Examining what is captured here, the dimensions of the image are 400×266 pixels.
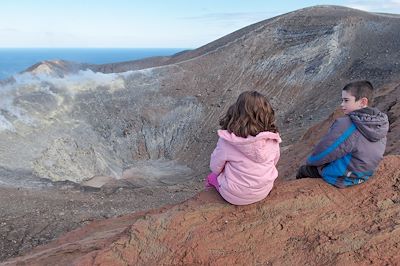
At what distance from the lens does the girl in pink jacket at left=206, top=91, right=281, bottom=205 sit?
4.12 m

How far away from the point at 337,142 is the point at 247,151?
2.98 feet

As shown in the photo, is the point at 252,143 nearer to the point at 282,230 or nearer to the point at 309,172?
the point at 282,230

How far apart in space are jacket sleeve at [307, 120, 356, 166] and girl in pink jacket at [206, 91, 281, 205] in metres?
0.50

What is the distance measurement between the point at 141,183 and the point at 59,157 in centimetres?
430

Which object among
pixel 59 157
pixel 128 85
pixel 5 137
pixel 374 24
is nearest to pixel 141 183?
pixel 59 157

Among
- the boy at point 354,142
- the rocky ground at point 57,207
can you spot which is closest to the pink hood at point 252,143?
the boy at point 354,142

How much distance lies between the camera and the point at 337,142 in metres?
4.38

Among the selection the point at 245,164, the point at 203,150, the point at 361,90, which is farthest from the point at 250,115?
the point at 203,150

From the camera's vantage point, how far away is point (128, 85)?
87.5ft

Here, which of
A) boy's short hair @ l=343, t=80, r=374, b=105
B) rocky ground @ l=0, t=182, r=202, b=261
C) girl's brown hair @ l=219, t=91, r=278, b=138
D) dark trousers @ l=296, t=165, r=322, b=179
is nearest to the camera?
girl's brown hair @ l=219, t=91, r=278, b=138

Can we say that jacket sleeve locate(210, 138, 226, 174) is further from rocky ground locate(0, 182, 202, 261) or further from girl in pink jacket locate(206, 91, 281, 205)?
rocky ground locate(0, 182, 202, 261)

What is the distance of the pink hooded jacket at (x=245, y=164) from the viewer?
13.7 feet

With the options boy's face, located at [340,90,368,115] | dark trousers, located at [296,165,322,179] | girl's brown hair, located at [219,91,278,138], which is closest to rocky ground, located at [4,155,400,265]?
dark trousers, located at [296,165,322,179]

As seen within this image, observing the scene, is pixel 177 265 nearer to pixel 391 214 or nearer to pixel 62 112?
pixel 391 214
